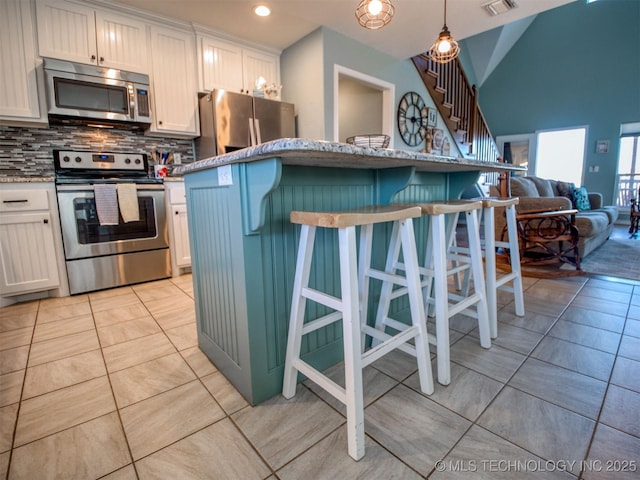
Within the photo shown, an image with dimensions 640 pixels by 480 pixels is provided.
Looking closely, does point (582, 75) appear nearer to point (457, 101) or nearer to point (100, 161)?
point (457, 101)

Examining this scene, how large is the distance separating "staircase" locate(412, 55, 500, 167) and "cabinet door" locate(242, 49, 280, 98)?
1.97 m

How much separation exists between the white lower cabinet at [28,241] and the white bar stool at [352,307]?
7.42 ft

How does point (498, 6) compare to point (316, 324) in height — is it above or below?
above

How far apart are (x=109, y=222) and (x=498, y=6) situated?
A: 3878 millimetres

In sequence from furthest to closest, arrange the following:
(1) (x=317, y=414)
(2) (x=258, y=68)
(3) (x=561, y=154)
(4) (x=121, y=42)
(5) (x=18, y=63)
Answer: (3) (x=561, y=154)
(2) (x=258, y=68)
(4) (x=121, y=42)
(5) (x=18, y=63)
(1) (x=317, y=414)

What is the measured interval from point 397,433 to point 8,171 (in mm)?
3477

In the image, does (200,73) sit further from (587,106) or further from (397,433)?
(587,106)

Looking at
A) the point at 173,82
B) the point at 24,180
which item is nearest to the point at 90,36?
the point at 173,82

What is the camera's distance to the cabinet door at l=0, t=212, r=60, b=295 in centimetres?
226

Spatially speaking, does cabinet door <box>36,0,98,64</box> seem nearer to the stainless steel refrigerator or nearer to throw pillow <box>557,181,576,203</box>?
the stainless steel refrigerator

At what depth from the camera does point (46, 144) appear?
276 centimetres

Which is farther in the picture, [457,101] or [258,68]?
[457,101]

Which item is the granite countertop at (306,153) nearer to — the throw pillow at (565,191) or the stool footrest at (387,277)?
Answer: the stool footrest at (387,277)

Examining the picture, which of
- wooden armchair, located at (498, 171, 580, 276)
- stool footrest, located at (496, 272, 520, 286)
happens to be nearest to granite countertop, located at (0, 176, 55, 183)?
stool footrest, located at (496, 272, 520, 286)
